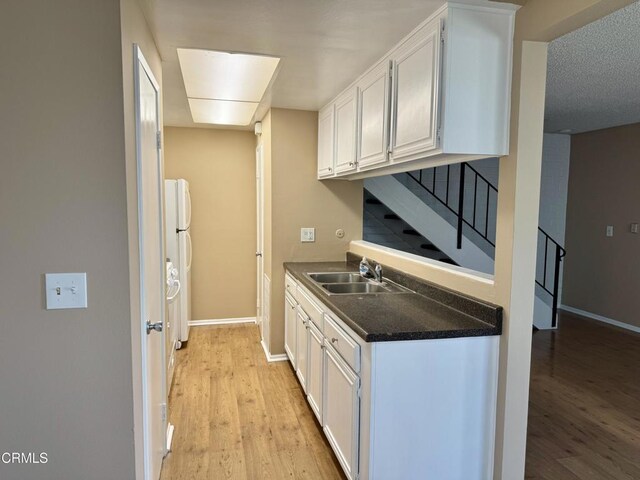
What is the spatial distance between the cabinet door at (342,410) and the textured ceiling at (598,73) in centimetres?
222

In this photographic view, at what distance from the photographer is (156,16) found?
6.52 ft

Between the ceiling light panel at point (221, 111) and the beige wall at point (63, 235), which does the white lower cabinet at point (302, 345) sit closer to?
the beige wall at point (63, 235)

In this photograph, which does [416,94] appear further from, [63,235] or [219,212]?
[219,212]

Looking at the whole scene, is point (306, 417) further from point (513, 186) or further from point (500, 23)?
point (500, 23)

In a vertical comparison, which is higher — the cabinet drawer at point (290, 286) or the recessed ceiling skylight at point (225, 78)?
the recessed ceiling skylight at point (225, 78)

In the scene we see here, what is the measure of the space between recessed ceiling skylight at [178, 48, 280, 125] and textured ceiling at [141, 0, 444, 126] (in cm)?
8

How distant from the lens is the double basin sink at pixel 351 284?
2893mm

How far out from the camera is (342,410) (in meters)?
2.18

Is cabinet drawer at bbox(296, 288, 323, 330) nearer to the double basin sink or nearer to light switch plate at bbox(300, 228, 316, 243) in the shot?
the double basin sink

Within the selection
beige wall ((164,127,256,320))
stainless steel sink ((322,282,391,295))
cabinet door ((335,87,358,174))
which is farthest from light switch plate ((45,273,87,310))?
beige wall ((164,127,256,320))

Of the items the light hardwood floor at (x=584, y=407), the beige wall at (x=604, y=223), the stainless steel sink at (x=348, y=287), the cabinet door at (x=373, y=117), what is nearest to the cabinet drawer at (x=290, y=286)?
the stainless steel sink at (x=348, y=287)

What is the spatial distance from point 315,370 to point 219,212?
280cm

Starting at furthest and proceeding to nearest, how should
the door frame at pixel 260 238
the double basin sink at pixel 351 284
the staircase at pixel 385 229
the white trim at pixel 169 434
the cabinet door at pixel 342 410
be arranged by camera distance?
the staircase at pixel 385 229 → the door frame at pixel 260 238 → the double basin sink at pixel 351 284 → the white trim at pixel 169 434 → the cabinet door at pixel 342 410

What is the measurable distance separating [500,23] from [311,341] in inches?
82.3
